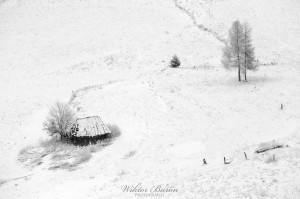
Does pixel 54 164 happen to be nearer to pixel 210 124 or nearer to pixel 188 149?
pixel 188 149

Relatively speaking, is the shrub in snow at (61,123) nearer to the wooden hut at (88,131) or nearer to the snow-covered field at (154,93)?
the wooden hut at (88,131)

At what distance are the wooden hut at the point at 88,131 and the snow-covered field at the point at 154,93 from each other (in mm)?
1879

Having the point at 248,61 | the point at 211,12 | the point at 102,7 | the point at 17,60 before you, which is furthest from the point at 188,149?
the point at 102,7

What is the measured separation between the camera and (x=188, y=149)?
2950cm

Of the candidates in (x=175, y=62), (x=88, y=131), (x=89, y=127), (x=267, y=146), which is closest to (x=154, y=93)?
(x=175, y=62)

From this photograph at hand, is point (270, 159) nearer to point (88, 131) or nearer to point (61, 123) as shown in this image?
point (88, 131)

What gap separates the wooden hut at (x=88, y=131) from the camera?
108 ft

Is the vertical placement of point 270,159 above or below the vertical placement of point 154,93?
below

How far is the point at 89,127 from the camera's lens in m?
34.1

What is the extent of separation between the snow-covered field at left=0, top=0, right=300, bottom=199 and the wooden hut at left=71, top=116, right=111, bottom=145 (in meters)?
1.88

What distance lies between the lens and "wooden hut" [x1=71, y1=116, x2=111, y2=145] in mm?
33062

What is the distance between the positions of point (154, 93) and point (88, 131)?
1199cm

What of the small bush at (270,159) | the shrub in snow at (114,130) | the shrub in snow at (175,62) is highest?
the shrub in snow at (175,62)

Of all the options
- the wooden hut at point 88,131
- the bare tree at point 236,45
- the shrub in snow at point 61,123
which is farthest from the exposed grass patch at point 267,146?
the bare tree at point 236,45
